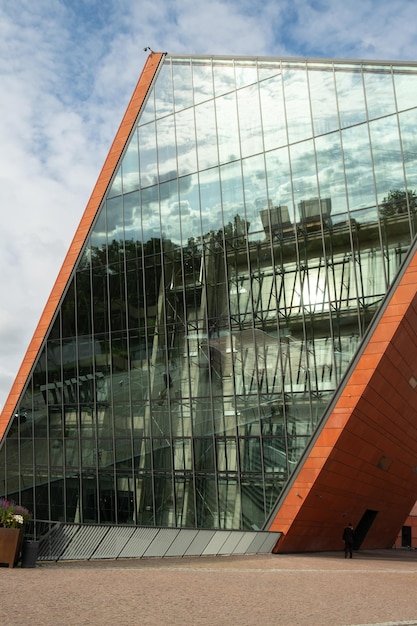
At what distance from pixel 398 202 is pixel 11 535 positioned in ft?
59.9

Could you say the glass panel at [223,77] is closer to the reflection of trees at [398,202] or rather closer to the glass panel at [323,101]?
the glass panel at [323,101]

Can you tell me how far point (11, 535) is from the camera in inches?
587

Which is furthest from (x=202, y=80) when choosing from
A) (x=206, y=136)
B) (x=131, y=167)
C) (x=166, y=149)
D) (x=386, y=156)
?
(x=386, y=156)

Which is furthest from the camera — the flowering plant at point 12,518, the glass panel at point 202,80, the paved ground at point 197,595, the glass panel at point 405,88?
the glass panel at point 202,80

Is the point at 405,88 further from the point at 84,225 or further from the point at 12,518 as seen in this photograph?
the point at 12,518

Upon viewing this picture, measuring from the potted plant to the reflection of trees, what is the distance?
1747cm

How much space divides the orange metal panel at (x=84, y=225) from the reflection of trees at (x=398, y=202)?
49.8 feet

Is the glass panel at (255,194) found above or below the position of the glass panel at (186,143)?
below

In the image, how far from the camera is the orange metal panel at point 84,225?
115 feet

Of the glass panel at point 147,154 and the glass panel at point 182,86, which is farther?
the glass panel at point 147,154

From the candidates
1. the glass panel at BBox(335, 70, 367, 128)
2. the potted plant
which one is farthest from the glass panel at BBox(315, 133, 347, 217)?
the potted plant

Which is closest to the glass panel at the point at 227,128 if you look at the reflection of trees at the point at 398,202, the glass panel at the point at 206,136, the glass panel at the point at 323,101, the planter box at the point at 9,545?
the glass panel at the point at 206,136

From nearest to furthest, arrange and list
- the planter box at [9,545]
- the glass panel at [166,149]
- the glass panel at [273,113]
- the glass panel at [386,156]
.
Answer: the planter box at [9,545] < the glass panel at [386,156] < the glass panel at [273,113] < the glass panel at [166,149]

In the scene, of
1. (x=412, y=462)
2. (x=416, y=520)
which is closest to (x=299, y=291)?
(x=412, y=462)
